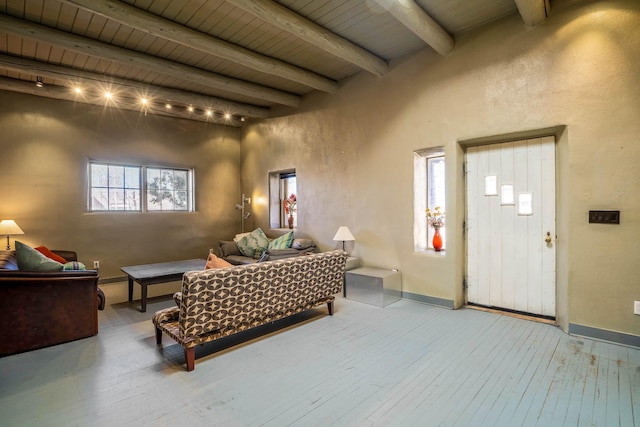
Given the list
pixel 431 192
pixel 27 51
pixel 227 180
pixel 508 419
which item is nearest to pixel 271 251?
pixel 431 192

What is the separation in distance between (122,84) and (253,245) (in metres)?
3.35

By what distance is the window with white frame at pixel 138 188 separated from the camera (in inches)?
231

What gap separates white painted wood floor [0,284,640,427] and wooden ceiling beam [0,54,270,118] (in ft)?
11.9

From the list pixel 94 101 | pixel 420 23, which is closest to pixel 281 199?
pixel 94 101

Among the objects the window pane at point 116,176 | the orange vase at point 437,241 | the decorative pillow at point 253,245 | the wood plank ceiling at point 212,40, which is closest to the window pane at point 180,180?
the window pane at point 116,176

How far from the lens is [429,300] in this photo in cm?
420

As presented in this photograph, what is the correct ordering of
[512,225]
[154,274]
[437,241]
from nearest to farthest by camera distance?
[512,225]
[154,274]
[437,241]

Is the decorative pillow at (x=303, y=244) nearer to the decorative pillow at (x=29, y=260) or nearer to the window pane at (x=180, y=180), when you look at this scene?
the window pane at (x=180, y=180)

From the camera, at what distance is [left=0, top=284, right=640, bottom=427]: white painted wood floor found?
1984 millimetres

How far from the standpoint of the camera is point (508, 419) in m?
1.94

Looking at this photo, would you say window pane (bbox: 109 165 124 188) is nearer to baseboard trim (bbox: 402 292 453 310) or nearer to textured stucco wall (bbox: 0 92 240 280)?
textured stucco wall (bbox: 0 92 240 280)

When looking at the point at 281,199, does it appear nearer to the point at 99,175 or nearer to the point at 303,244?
the point at 303,244

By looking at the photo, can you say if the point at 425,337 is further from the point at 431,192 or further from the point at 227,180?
the point at 227,180

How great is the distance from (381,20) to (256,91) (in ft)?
8.32
